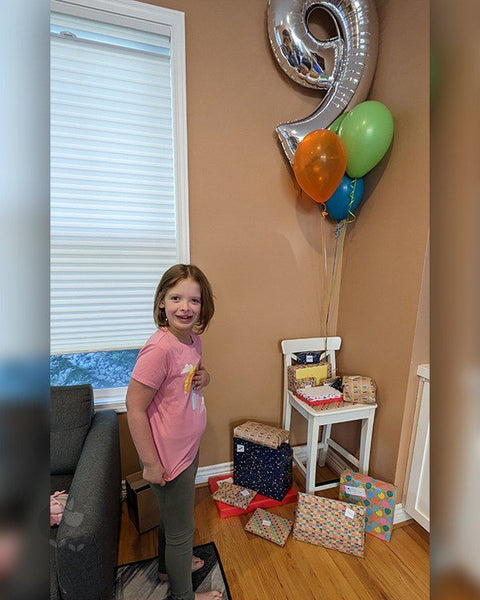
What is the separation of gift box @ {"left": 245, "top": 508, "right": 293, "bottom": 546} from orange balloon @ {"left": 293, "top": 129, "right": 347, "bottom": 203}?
5.50 ft

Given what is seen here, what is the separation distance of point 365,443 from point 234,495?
767mm

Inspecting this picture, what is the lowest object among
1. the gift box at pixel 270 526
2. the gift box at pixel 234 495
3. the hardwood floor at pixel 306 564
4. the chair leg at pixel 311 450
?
the hardwood floor at pixel 306 564

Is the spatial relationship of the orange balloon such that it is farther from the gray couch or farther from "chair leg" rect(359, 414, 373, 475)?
the gray couch

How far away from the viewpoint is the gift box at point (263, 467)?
1812 millimetres

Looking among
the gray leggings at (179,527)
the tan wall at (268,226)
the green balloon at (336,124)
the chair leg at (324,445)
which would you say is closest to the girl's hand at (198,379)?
the gray leggings at (179,527)

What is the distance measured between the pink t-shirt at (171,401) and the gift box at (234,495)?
745mm

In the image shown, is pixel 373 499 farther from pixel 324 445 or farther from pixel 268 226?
pixel 268 226

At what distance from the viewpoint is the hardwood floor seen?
1.36m

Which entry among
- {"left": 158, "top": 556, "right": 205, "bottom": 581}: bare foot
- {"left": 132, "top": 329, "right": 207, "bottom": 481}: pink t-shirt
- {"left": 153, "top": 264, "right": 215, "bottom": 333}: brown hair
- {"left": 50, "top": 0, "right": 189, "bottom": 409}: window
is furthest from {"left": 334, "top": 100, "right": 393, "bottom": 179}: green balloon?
{"left": 158, "top": 556, "right": 205, "bottom": 581}: bare foot

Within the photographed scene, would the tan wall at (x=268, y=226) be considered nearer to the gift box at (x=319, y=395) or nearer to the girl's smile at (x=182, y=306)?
the gift box at (x=319, y=395)

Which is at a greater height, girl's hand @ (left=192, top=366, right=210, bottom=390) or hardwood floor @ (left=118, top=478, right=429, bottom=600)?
girl's hand @ (left=192, top=366, right=210, bottom=390)

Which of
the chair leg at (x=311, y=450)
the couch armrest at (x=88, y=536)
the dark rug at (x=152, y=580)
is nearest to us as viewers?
the couch armrest at (x=88, y=536)

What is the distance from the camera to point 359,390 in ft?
5.99

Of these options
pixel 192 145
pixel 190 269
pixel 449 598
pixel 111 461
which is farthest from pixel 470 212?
pixel 192 145
